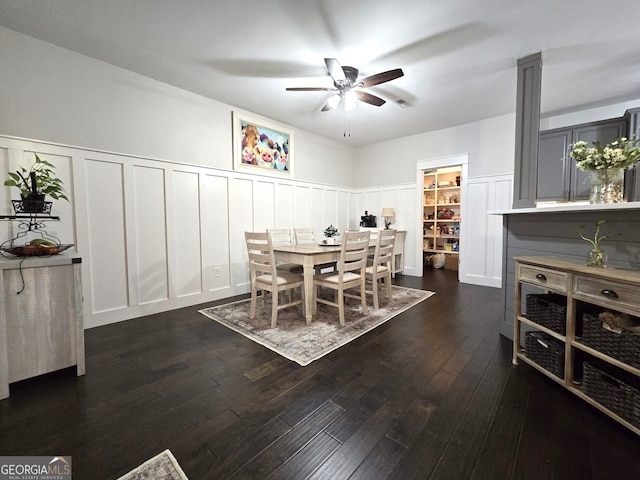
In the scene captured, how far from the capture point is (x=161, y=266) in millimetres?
3051

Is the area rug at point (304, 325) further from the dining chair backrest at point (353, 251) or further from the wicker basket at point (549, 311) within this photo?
the wicker basket at point (549, 311)

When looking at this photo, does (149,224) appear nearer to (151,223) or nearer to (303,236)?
(151,223)

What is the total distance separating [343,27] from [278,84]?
1.16 meters

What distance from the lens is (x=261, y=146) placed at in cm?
399

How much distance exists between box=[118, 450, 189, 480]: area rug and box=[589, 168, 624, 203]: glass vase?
9.68ft

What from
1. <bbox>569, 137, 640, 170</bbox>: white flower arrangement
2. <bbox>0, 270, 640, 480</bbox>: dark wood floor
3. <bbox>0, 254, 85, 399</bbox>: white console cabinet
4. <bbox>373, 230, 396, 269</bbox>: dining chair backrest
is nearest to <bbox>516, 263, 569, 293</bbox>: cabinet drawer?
<bbox>0, 270, 640, 480</bbox>: dark wood floor

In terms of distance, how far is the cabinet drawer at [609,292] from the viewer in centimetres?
→ 121

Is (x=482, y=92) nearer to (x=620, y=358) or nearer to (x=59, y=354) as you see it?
(x=620, y=358)

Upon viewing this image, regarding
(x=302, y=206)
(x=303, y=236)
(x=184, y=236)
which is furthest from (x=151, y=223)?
(x=302, y=206)

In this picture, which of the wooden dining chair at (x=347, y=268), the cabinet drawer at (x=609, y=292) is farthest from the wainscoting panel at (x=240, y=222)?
the cabinet drawer at (x=609, y=292)

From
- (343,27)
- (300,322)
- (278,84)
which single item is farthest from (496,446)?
(278,84)

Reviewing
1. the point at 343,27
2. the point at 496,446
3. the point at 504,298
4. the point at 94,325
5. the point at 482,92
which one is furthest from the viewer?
the point at 482,92

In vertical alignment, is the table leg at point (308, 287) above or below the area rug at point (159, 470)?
above

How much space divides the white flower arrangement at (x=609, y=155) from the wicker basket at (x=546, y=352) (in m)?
1.25
